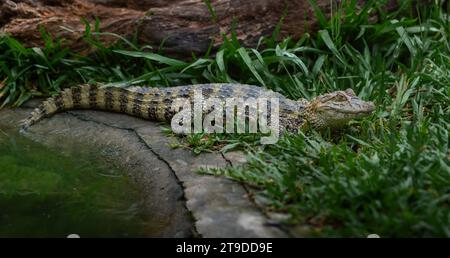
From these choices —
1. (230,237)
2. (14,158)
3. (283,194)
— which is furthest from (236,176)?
(14,158)

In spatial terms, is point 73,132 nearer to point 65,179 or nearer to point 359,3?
point 65,179

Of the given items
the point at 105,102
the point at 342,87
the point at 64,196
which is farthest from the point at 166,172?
the point at 342,87

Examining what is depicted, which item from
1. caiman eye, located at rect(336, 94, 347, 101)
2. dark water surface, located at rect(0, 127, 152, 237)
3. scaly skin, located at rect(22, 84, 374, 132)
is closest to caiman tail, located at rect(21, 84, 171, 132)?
scaly skin, located at rect(22, 84, 374, 132)

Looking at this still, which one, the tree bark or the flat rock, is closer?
the flat rock

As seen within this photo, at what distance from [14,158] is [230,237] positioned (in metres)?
2.78

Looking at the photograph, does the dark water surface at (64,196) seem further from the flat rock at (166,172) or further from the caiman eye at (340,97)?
the caiman eye at (340,97)

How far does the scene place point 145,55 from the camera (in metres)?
6.77

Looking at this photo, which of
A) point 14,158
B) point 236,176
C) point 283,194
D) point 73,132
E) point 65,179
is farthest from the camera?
point 73,132

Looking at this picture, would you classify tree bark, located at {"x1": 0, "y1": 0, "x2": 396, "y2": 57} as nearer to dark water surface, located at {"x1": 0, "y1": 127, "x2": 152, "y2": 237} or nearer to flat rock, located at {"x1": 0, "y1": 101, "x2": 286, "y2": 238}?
flat rock, located at {"x1": 0, "y1": 101, "x2": 286, "y2": 238}

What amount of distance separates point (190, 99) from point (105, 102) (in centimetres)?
103

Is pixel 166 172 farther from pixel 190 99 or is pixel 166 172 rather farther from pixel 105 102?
pixel 105 102

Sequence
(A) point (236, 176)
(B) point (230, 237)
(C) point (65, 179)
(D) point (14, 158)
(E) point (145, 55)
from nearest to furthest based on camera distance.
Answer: (B) point (230, 237) → (A) point (236, 176) → (C) point (65, 179) → (D) point (14, 158) → (E) point (145, 55)

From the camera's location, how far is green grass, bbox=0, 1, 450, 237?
133 inches

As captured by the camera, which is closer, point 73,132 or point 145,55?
point 73,132
